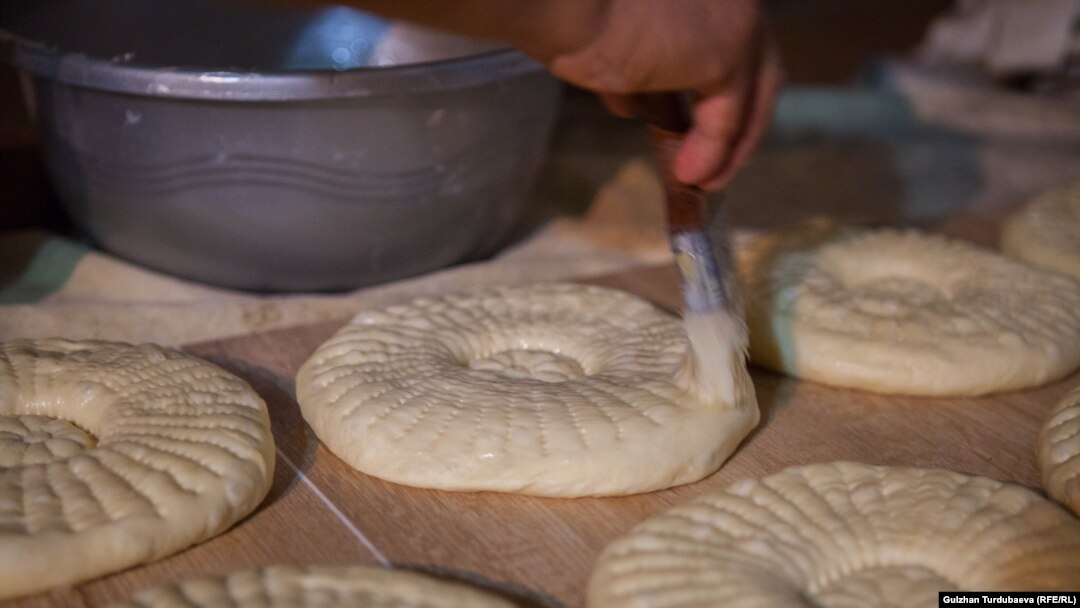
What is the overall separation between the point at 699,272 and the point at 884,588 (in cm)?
49

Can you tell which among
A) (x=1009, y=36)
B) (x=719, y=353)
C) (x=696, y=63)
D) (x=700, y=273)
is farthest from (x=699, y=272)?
(x=1009, y=36)

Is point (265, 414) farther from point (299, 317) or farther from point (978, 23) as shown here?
point (978, 23)

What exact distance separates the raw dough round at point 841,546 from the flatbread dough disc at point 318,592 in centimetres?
18

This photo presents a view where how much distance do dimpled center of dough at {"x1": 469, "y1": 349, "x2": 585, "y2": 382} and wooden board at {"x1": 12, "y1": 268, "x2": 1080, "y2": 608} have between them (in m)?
0.28

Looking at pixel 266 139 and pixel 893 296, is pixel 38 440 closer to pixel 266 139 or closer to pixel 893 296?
pixel 266 139

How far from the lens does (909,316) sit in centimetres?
199

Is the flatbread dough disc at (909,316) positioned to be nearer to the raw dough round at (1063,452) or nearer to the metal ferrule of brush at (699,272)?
the raw dough round at (1063,452)

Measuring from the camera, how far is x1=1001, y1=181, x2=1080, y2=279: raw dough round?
232cm

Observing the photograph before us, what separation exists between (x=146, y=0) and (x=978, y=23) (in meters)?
2.81

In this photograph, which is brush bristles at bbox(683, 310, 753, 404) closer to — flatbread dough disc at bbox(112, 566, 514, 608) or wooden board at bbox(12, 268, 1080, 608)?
A: wooden board at bbox(12, 268, 1080, 608)

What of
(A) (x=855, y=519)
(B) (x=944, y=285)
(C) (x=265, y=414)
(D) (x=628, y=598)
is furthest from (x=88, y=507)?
(B) (x=944, y=285)

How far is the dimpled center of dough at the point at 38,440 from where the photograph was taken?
150cm

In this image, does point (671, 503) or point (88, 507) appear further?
point (671, 503)

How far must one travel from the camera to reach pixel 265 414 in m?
1.64
